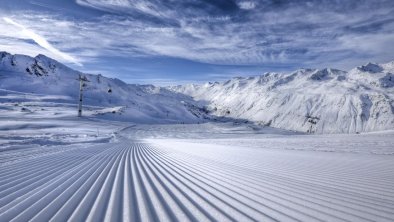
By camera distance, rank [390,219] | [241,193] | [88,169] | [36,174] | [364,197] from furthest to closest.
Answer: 1. [88,169]
2. [36,174]
3. [241,193]
4. [364,197]
5. [390,219]

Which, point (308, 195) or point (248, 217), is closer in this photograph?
point (248, 217)

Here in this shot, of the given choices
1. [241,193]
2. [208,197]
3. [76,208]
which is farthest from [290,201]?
[76,208]

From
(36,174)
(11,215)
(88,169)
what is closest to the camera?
(11,215)

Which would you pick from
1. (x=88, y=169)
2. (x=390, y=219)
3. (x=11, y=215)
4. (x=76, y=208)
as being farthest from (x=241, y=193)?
(x=88, y=169)

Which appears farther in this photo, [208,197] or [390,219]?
[208,197]

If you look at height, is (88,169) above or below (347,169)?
below

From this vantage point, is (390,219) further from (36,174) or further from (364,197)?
(36,174)

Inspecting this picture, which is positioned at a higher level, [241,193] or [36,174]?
[241,193]

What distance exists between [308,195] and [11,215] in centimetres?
587

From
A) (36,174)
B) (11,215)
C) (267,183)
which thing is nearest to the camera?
(11,215)

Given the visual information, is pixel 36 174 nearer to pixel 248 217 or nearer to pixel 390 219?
pixel 248 217

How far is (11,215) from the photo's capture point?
234 inches

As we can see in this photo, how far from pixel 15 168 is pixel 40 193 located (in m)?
A: 5.31

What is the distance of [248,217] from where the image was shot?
5.59 metres
